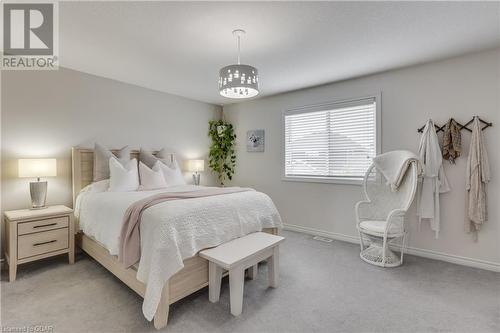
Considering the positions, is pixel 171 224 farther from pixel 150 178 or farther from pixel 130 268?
pixel 150 178

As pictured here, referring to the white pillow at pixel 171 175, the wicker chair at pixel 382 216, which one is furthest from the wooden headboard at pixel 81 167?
the wicker chair at pixel 382 216

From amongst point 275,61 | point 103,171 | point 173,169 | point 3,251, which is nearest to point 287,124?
point 275,61

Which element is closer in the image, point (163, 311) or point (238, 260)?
point (163, 311)

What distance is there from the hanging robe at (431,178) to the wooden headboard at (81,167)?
4197mm

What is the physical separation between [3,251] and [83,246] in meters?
0.78

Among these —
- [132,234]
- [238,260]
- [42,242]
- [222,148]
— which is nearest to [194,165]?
[222,148]

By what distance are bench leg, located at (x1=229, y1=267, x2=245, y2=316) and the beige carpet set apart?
0.06 metres

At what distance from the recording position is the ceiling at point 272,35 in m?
1.96

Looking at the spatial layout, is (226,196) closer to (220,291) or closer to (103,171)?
(220,291)

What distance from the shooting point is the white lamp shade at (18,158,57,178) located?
261cm

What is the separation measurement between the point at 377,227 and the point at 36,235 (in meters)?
3.73

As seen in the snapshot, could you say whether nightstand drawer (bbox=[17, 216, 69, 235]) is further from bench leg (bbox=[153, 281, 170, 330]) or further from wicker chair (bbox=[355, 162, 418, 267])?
wicker chair (bbox=[355, 162, 418, 267])

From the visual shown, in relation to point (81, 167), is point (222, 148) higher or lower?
higher

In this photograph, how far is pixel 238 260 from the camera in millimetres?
1861
